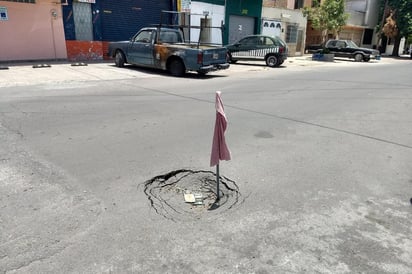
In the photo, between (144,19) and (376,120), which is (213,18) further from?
(376,120)

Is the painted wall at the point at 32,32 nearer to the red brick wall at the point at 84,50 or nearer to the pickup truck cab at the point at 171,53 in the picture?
the red brick wall at the point at 84,50

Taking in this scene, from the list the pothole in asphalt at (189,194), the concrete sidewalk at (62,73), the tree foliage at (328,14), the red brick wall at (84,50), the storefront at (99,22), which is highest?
the tree foliage at (328,14)

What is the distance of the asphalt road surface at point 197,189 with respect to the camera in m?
2.89

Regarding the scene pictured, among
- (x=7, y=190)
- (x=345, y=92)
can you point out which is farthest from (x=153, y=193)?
(x=345, y=92)

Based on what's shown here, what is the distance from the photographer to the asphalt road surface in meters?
2.89

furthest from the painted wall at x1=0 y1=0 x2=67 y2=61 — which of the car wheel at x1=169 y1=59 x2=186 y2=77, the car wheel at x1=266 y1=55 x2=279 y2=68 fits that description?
the car wheel at x1=266 y1=55 x2=279 y2=68

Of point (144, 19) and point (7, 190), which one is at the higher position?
point (144, 19)

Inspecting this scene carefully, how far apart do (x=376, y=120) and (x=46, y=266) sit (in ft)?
24.7

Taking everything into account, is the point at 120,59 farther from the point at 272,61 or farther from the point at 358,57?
the point at 358,57

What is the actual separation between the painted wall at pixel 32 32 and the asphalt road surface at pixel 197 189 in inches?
346

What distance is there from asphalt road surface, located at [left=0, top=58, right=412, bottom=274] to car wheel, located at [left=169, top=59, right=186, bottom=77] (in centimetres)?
557

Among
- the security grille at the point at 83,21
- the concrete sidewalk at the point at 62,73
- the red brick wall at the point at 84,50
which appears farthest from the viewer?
the red brick wall at the point at 84,50

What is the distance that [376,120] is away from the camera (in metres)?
7.86

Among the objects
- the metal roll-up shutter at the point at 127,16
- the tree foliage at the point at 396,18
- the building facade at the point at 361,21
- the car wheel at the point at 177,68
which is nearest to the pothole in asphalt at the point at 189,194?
the car wheel at the point at 177,68
